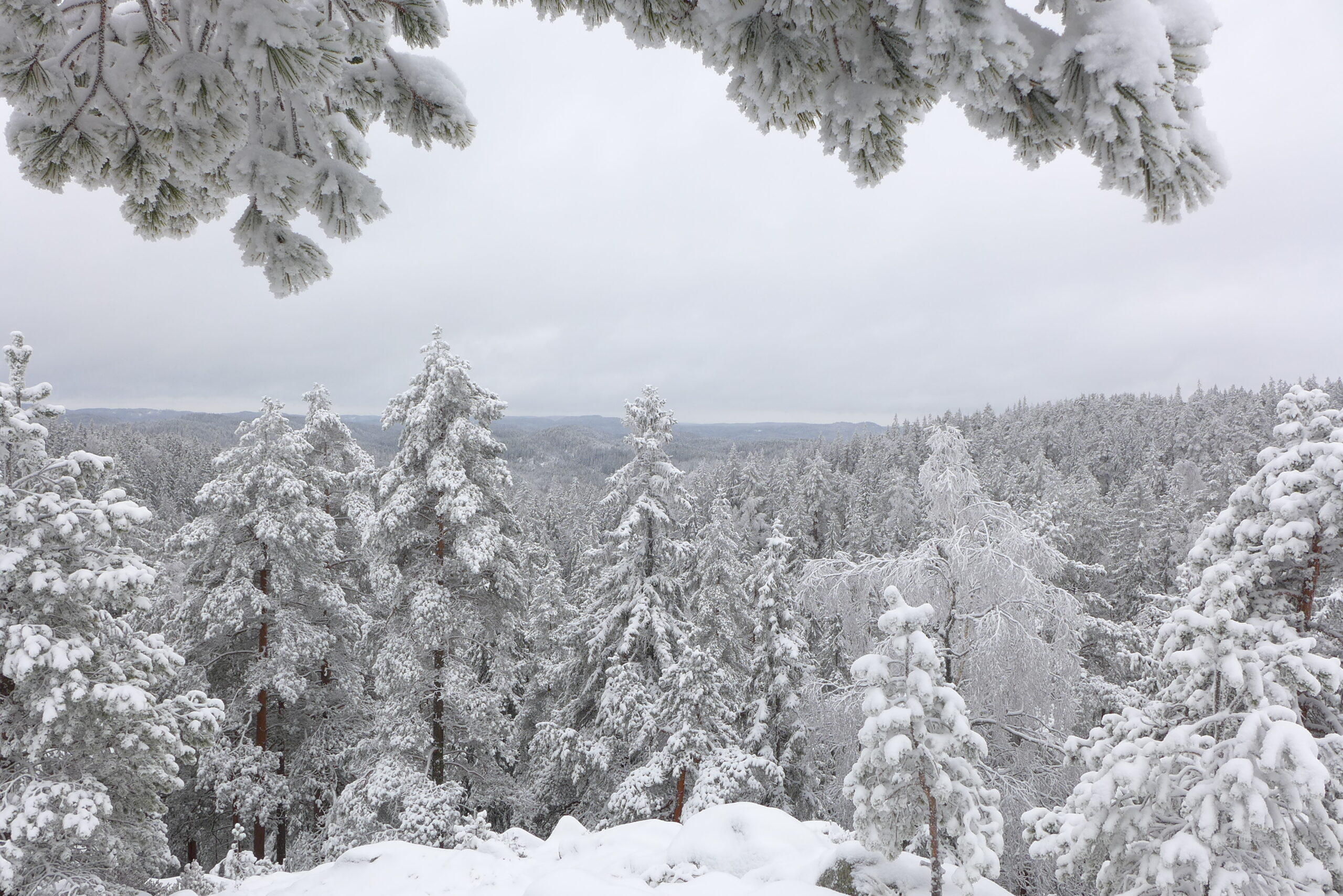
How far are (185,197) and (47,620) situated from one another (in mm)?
9922

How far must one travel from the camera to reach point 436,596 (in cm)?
1187

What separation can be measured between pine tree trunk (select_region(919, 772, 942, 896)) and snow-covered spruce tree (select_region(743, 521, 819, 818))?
10.1 meters

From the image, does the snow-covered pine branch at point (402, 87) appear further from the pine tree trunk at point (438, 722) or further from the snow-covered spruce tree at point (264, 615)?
the snow-covered spruce tree at point (264, 615)

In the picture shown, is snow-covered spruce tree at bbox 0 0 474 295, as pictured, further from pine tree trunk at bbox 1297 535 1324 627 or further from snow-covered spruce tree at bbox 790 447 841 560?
snow-covered spruce tree at bbox 790 447 841 560

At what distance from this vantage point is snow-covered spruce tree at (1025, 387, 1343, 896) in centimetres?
425

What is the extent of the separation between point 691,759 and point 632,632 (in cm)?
310

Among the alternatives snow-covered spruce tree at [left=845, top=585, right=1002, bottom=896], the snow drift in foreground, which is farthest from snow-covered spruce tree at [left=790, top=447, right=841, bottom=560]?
snow-covered spruce tree at [left=845, top=585, right=1002, bottom=896]

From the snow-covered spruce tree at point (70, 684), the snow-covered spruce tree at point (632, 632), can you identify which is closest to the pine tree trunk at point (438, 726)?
the snow-covered spruce tree at point (632, 632)

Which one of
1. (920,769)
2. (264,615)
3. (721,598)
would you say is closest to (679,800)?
(721,598)

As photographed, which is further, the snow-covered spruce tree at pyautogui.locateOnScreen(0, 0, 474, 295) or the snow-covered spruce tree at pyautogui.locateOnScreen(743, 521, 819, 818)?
the snow-covered spruce tree at pyautogui.locateOnScreen(743, 521, 819, 818)

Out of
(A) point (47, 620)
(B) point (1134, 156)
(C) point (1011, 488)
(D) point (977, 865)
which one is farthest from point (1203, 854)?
(C) point (1011, 488)

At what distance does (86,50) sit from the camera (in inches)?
64.1

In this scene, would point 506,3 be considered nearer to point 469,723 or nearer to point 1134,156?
point 1134,156

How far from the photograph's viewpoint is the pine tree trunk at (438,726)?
40.6 ft
